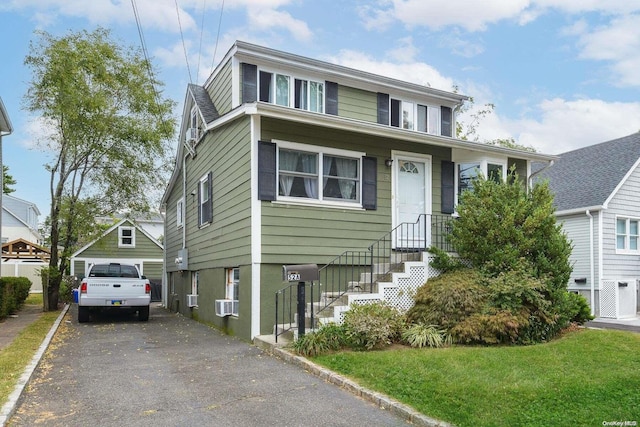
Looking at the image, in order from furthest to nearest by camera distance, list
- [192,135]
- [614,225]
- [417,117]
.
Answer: [614,225] < [417,117] < [192,135]

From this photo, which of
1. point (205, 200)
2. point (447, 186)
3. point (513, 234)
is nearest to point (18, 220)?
point (205, 200)

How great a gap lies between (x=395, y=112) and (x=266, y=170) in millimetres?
6895

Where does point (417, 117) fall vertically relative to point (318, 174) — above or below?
above

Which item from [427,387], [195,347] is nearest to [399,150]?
[195,347]

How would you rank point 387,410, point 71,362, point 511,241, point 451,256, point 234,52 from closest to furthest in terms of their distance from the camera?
point 387,410, point 71,362, point 511,241, point 451,256, point 234,52

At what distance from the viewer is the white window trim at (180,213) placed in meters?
17.3

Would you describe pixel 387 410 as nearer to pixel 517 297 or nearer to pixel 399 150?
pixel 517 297

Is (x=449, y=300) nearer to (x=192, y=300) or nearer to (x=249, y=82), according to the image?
(x=249, y=82)

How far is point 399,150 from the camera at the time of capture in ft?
38.7

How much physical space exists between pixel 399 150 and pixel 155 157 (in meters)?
10.4

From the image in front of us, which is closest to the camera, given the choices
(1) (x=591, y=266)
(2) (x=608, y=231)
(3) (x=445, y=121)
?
(3) (x=445, y=121)

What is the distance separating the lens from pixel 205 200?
14.4m

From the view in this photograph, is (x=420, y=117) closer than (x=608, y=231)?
Yes

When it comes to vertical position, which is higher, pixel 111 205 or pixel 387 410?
pixel 111 205
